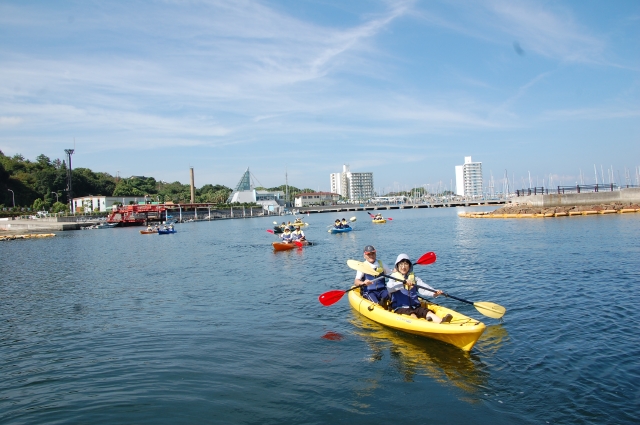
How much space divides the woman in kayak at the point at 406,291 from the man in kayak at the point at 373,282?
0.99 meters

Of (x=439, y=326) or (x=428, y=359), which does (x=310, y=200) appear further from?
(x=428, y=359)

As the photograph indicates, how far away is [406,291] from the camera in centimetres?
1158

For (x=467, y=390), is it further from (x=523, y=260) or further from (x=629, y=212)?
(x=629, y=212)

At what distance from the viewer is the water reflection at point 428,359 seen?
879 centimetres

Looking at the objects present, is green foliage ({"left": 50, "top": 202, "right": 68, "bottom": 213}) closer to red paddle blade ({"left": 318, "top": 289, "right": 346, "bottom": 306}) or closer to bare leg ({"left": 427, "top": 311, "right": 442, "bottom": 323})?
red paddle blade ({"left": 318, "top": 289, "right": 346, "bottom": 306})

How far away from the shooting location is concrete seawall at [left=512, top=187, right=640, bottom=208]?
187 ft

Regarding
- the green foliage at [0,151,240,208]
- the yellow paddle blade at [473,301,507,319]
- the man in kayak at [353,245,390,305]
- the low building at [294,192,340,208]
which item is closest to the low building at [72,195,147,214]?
the green foliage at [0,151,240,208]

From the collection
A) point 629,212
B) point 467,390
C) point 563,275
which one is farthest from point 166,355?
point 629,212

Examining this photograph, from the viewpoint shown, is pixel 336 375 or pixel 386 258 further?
pixel 386 258

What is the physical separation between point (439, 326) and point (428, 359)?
2.34 feet

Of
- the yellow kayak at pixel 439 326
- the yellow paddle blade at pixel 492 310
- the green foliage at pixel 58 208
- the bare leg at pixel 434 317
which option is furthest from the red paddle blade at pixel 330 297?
the green foliage at pixel 58 208

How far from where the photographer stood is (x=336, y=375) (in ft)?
30.2

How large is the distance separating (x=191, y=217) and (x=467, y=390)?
371ft

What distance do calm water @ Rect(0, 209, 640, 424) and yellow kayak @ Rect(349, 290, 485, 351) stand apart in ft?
1.03
